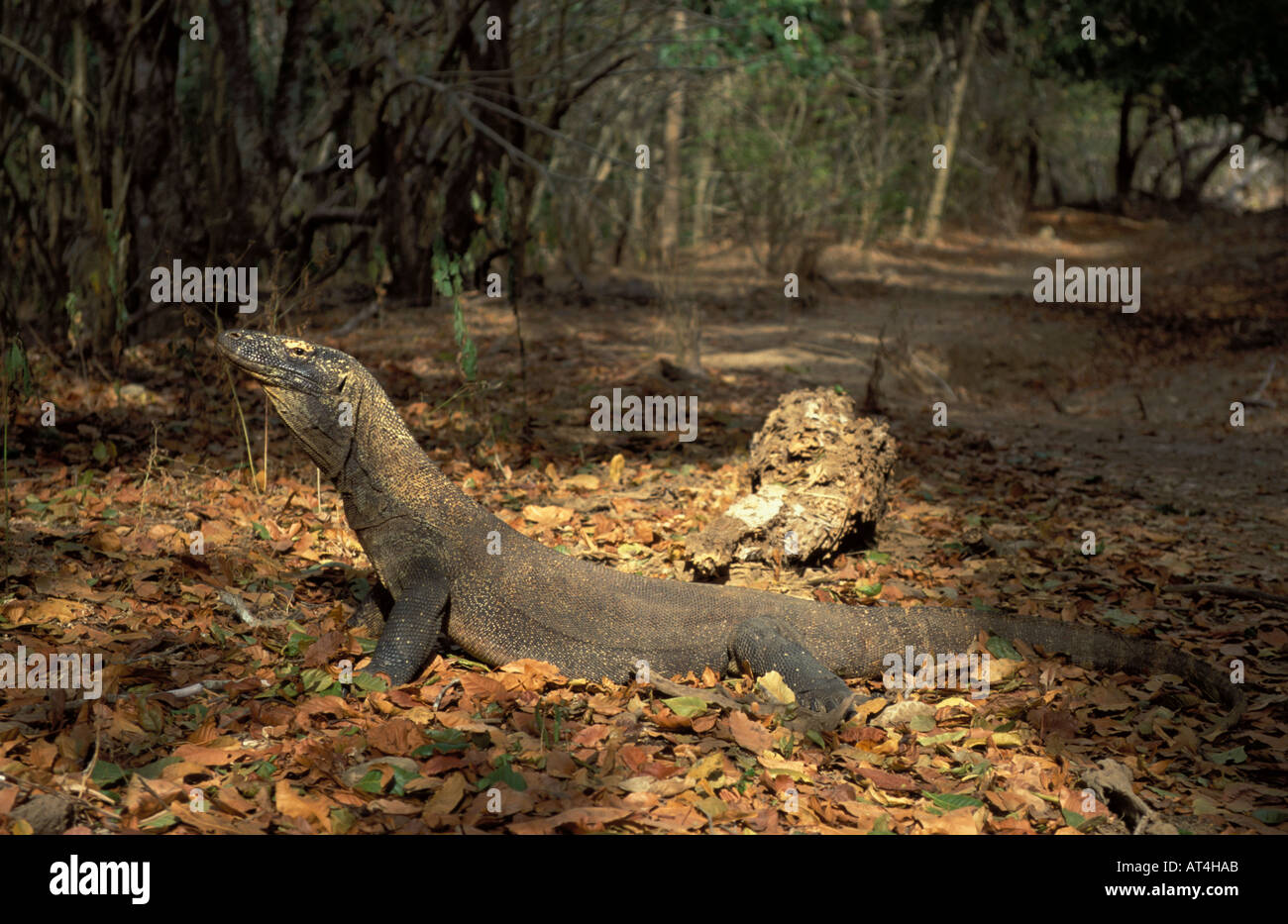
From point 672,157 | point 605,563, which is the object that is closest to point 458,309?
point 605,563

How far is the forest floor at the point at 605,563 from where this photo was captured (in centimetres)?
312

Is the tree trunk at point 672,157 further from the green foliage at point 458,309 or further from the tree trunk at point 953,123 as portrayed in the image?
the green foliage at point 458,309

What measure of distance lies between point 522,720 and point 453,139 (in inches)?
421

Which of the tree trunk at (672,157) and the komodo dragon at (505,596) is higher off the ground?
the tree trunk at (672,157)

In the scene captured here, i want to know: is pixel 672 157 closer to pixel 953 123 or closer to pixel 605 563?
pixel 953 123

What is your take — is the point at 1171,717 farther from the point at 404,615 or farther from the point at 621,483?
the point at 621,483

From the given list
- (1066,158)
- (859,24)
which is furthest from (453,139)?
(1066,158)

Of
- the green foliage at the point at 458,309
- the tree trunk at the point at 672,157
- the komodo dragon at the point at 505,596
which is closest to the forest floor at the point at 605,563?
the komodo dragon at the point at 505,596

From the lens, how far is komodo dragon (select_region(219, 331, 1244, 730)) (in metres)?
3.90

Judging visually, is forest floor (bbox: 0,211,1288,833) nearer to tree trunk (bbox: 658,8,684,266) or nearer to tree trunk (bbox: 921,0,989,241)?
tree trunk (bbox: 658,8,684,266)

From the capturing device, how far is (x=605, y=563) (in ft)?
17.1

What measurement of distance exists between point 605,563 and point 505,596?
122 cm

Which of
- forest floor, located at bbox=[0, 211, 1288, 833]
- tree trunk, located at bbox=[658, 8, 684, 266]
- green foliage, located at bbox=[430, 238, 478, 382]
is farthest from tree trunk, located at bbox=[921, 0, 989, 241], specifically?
green foliage, located at bbox=[430, 238, 478, 382]

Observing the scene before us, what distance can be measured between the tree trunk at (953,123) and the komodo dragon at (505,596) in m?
20.9
